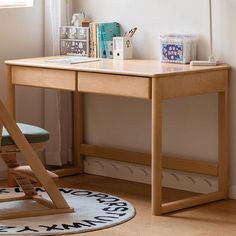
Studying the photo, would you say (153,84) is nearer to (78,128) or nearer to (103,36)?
(103,36)

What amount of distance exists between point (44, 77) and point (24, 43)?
1.77ft

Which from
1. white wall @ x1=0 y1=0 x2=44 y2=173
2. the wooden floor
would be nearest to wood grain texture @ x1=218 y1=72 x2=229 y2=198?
the wooden floor

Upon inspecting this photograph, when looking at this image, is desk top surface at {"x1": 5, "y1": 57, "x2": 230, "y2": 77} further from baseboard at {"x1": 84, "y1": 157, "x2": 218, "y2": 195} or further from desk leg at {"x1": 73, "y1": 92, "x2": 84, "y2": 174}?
baseboard at {"x1": 84, "y1": 157, "x2": 218, "y2": 195}

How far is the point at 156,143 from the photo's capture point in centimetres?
393

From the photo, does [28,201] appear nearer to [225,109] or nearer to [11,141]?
[11,141]

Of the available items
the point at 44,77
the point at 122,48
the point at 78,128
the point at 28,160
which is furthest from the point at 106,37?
the point at 28,160

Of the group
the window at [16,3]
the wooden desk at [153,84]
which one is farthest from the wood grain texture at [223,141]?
the window at [16,3]

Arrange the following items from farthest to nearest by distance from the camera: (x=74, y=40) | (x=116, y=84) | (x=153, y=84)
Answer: (x=74, y=40)
(x=116, y=84)
(x=153, y=84)

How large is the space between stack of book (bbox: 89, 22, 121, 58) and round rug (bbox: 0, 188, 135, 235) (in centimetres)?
87

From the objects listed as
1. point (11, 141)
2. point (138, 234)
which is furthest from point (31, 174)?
point (138, 234)

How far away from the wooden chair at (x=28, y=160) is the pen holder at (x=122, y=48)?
0.84 meters

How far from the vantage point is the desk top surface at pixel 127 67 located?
3.94 meters

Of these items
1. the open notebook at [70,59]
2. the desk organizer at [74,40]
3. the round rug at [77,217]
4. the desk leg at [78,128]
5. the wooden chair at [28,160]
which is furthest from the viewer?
the desk leg at [78,128]

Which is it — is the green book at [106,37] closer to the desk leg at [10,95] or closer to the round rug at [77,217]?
the desk leg at [10,95]
